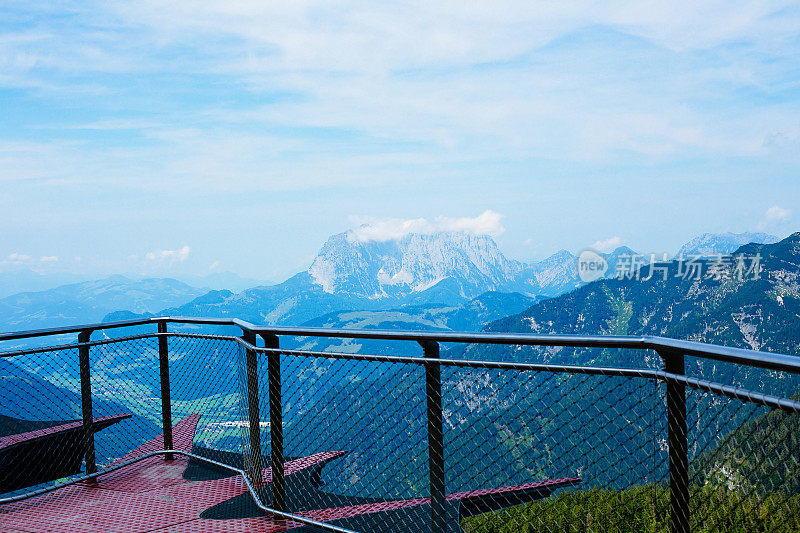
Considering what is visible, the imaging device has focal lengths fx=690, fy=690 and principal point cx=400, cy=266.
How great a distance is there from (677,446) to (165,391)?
177 inches

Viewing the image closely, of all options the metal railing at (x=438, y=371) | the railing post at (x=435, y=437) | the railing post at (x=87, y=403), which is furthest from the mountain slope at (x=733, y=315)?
the railing post at (x=435, y=437)

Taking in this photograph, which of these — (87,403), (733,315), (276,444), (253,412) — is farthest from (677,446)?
(733,315)

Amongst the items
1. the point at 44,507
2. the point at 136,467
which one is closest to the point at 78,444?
the point at 136,467

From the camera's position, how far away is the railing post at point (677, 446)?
94.0 inches

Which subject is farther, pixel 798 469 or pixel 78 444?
pixel 78 444

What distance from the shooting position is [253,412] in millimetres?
4180

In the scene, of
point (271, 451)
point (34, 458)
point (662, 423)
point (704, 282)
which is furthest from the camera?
point (704, 282)

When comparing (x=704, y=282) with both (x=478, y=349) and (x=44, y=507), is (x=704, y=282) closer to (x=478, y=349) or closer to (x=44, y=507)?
(x=478, y=349)

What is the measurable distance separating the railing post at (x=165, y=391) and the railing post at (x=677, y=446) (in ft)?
13.9

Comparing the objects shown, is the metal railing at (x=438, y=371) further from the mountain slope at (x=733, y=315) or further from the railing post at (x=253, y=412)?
the mountain slope at (x=733, y=315)

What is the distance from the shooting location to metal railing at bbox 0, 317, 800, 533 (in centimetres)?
212

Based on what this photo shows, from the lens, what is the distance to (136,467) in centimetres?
554

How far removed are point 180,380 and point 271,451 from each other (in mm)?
2198

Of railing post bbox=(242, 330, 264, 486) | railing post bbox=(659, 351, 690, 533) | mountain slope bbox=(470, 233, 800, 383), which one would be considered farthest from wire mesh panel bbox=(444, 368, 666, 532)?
mountain slope bbox=(470, 233, 800, 383)
